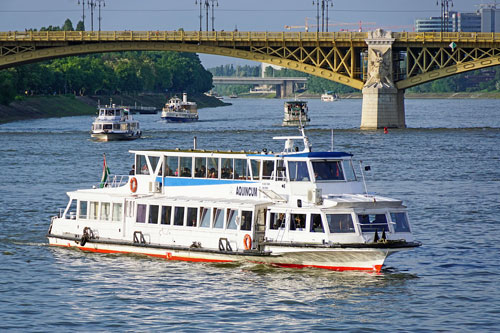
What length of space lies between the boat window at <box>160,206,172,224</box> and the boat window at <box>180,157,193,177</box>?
1.90m

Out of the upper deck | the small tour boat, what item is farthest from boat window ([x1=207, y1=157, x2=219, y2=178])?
the small tour boat

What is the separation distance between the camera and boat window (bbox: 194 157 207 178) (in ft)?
128

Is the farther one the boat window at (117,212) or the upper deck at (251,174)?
the boat window at (117,212)

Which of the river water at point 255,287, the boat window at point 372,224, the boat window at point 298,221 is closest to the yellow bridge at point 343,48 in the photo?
the river water at point 255,287

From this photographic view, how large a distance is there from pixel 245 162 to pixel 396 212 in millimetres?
6464

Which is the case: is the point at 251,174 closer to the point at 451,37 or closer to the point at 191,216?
the point at 191,216

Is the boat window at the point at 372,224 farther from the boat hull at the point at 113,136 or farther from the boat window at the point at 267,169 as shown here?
the boat hull at the point at 113,136

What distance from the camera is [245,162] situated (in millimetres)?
38062

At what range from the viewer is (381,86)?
4456 inches

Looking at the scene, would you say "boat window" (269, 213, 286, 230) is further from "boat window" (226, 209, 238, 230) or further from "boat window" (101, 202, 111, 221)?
"boat window" (101, 202, 111, 221)

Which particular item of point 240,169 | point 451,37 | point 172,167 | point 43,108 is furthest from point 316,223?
point 43,108

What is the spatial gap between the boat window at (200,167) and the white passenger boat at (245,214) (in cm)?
4

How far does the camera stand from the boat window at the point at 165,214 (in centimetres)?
3825

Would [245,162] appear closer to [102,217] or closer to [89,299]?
[102,217]
